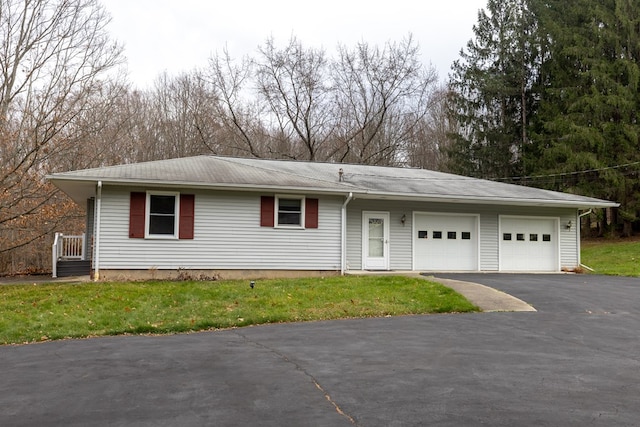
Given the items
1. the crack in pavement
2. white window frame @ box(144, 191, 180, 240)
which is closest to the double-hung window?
white window frame @ box(144, 191, 180, 240)

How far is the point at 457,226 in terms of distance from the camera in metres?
17.4

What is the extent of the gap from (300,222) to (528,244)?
8164 millimetres

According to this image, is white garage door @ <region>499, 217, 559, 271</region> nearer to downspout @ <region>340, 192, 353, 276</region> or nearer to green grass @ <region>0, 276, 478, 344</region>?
downspout @ <region>340, 192, 353, 276</region>

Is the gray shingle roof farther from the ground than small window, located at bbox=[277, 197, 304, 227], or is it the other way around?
the gray shingle roof

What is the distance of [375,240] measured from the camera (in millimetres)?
16500

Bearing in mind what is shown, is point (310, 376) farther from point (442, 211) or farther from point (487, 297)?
point (442, 211)

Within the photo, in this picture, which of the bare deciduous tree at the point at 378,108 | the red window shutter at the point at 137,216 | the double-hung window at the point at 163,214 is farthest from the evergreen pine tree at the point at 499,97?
the red window shutter at the point at 137,216

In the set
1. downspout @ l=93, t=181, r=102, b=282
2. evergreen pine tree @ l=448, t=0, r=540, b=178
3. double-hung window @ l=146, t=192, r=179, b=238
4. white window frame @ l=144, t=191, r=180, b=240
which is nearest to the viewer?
downspout @ l=93, t=181, r=102, b=282

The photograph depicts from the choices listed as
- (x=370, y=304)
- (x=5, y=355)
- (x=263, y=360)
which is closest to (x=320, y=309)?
(x=370, y=304)

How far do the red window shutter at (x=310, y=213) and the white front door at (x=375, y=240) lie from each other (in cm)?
192

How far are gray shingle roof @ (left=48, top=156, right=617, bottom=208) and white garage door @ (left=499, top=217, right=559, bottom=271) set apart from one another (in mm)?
959

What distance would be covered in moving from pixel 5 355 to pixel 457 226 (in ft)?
44.3

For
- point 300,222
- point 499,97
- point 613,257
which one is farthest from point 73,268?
point 499,97

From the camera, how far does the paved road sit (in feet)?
13.9
